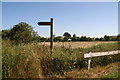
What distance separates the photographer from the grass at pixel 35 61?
21.0 feet

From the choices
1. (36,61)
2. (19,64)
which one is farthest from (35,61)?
(19,64)

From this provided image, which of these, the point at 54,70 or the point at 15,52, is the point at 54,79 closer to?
the point at 54,70

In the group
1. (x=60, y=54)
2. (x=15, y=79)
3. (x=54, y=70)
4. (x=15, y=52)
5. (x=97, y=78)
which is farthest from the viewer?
(x=60, y=54)

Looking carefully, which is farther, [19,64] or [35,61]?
[35,61]

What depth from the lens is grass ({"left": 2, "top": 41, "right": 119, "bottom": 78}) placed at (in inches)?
252

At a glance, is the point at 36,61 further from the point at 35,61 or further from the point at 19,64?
the point at 19,64

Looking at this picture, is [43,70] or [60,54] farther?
[60,54]

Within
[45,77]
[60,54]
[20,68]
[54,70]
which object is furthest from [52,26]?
[20,68]

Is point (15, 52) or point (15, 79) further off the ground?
point (15, 52)

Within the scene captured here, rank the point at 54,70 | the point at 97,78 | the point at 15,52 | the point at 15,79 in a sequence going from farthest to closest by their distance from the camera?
the point at 54,70, the point at 97,78, the point at 15,52, the point at 15,79

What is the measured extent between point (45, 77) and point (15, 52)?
4.57 feet

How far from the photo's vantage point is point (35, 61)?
22.2ft

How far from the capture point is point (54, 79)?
7262mm

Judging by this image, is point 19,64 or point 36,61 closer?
point 19,64
